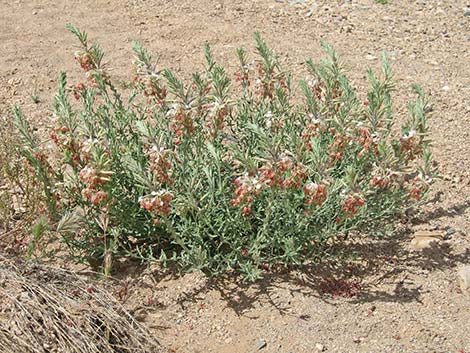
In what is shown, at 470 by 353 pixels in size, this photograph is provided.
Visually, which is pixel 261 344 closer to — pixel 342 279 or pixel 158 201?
pixel 342 279

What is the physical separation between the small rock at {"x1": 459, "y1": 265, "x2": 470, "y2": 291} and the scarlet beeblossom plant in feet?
1.75

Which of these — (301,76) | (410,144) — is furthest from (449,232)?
(301,76)

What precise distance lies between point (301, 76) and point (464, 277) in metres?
2.86

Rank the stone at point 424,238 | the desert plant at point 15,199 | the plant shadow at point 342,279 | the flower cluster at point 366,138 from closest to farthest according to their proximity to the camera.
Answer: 1. the flower cluster at point 366,138
2. the plant shadow at point 342,279
3. the desert plant at point 15,199
4. the stone at point 424,238

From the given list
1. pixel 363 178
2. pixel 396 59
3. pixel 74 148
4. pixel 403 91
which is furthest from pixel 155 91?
pixel 396 59

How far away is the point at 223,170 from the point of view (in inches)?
171

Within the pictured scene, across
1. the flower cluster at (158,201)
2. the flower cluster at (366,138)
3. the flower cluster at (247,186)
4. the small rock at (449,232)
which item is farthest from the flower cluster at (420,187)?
the flower cluster at (158,201)

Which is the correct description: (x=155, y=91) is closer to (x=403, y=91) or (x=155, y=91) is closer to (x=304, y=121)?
(x=304, y=121)

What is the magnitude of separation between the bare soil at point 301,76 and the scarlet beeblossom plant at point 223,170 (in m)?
0.22

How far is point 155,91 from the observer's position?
3.78m

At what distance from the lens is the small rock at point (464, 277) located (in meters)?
4.18

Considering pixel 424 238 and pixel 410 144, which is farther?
pixel 424 238

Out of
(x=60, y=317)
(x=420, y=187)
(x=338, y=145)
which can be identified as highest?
(x=338, y=145)

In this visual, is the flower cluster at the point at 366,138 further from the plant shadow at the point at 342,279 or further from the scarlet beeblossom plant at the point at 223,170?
the plant shadow at the point at 342,279
